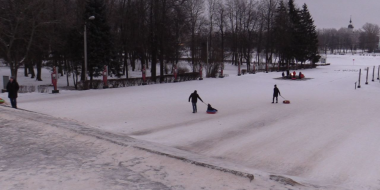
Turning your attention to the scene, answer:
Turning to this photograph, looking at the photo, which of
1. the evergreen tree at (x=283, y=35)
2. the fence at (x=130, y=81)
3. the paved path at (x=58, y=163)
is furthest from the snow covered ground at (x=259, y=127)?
the evergreen tree at (x=283, y=35)

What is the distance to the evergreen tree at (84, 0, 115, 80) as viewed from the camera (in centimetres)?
3700

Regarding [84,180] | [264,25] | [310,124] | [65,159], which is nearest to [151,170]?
[84,180]

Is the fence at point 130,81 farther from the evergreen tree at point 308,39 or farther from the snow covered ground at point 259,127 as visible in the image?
the evergreen tree at point 308,39

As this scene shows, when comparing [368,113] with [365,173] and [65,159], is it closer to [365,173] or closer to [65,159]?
[365,173]

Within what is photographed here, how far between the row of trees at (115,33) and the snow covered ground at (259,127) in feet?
28.7

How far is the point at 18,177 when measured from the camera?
7.69m

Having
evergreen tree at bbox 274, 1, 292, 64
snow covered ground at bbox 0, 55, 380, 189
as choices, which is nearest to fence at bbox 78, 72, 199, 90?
snow covered ground at bbox 0, 55, 380, 189

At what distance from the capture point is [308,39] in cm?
7581

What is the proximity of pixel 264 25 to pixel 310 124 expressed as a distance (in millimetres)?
67463

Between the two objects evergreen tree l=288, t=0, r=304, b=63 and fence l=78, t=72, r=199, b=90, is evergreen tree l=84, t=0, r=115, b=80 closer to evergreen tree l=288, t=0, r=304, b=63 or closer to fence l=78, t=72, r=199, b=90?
fence l=78, t=72, r=199, b=90

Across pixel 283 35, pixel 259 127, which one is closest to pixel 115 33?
pixel 259 127

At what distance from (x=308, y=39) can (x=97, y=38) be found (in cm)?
5277

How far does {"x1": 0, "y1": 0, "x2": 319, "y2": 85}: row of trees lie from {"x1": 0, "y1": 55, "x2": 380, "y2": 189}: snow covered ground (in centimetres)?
873

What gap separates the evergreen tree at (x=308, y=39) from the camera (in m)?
74.8
